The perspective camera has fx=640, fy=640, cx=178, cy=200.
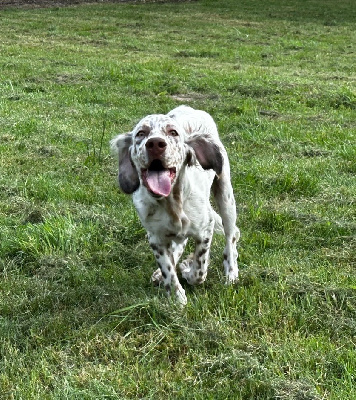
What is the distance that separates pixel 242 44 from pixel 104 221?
12.9 m

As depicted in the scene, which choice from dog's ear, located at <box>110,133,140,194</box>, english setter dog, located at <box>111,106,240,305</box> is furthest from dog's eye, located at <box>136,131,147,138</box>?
dog's ear, located at <box>110,133,140,194</box>

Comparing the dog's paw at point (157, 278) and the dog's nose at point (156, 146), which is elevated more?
the dog's nose at point (156, 146)

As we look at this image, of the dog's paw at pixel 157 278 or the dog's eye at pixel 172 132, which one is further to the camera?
the dog's paw at pixel 157 278

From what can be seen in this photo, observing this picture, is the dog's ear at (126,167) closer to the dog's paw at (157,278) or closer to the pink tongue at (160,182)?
the pink tongue at (160,182)

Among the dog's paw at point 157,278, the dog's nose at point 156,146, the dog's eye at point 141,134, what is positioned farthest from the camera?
the dog's paw at point 157,278

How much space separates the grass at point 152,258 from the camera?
3143 millimetres

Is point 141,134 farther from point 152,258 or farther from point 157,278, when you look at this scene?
point 152,258

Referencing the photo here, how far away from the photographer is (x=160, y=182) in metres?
3.45

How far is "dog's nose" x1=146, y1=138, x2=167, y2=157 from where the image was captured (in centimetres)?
335

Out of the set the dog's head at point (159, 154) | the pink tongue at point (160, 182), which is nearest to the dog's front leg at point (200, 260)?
the dog's head at point (159, 154)

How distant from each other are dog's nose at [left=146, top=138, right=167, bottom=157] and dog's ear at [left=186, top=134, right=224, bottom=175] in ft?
1.37

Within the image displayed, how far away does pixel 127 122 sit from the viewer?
27.4 feet

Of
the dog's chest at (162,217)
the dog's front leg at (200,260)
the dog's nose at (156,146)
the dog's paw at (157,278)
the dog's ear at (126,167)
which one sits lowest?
the dog's paw at (157,278)

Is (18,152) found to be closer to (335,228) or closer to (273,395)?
(335,228)
